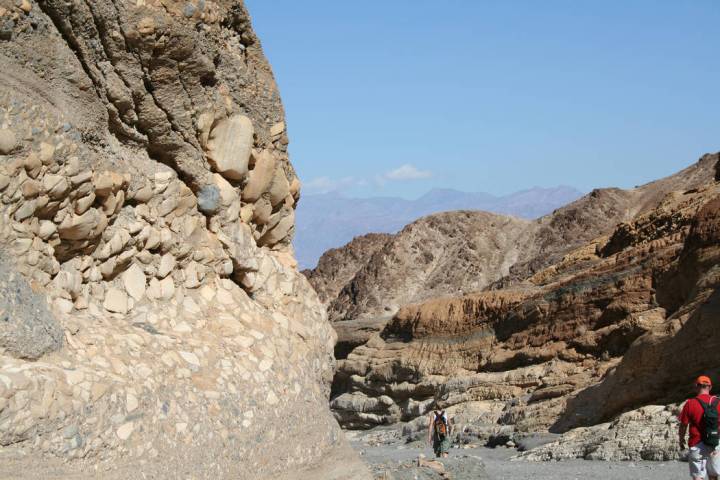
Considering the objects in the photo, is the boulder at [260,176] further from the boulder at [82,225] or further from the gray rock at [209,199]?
the boulder at [82,225]

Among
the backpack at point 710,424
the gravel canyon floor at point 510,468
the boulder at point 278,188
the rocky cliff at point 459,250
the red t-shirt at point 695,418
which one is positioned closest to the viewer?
the boulder at point 278,188

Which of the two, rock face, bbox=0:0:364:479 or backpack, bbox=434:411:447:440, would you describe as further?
backpack, bbox=434:411:447:440

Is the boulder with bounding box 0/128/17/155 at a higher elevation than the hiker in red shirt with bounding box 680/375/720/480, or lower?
higher

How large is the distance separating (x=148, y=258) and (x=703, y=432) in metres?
5.05

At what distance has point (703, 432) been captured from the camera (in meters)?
8.49

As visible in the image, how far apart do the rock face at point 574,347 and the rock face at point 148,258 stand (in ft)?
31.1

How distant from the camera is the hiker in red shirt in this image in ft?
27.6

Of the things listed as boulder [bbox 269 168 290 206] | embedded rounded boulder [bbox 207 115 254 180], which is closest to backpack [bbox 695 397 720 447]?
boulder [bbox 269 168 290 206]

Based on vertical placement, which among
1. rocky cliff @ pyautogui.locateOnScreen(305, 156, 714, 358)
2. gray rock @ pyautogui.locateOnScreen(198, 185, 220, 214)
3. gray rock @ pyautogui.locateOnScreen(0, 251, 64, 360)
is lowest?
gray rock @ pyautogui.locateOnScreen(0, 251, 64, 360)

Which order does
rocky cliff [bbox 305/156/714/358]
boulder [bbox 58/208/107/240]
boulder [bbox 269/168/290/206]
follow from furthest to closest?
rocky cliff [bbox 305/156/714/358]
boulder [bbox 269/168/290/206]
boulder [bbox 58/208/107/240]

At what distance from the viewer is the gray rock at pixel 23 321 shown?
4.63 meters

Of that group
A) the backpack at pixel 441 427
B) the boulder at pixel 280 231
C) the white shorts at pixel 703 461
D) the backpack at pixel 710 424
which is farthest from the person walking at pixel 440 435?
the boulder at pixel 280 231

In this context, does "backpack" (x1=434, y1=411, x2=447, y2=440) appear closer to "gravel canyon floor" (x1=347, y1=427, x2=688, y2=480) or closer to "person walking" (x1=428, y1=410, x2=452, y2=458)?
"person walking" (x1=428, y1=410, x2=452, y2=458)

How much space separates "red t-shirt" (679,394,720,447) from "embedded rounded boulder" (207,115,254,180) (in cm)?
434
